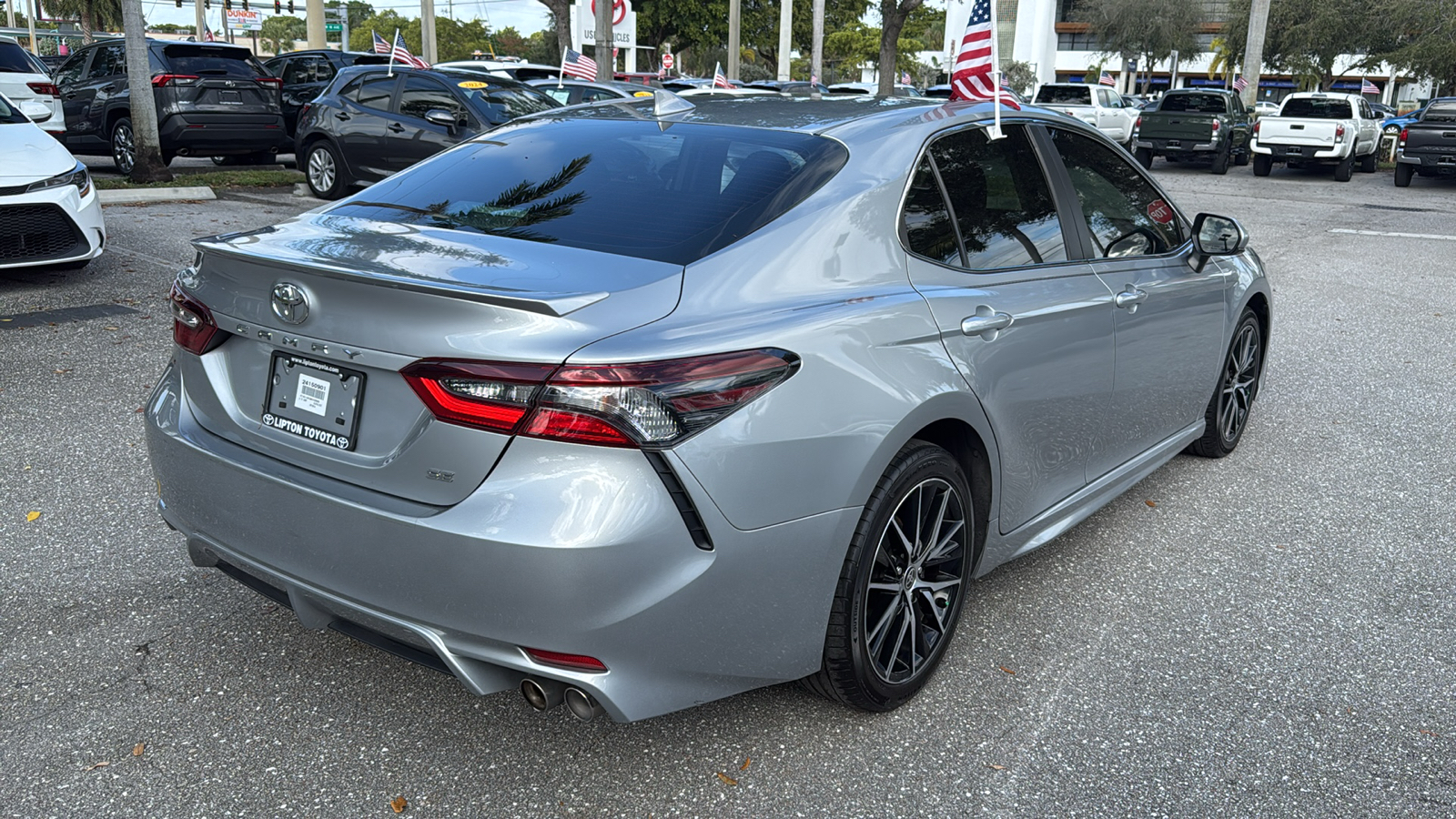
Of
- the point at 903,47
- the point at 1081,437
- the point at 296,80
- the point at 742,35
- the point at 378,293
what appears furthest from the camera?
the point at 903,47

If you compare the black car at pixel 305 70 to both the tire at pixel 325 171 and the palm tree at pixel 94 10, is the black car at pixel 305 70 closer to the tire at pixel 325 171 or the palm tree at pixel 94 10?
the tire at pixel 325 171

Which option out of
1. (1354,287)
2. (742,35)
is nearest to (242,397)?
(1354,287)

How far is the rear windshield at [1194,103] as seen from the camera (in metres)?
24.7

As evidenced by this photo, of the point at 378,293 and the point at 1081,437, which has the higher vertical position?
the point at 378,293

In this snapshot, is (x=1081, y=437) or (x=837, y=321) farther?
(x=1081, y=437)

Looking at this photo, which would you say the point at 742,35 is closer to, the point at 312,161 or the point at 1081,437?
the point at 312,161

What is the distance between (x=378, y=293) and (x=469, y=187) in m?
0.97

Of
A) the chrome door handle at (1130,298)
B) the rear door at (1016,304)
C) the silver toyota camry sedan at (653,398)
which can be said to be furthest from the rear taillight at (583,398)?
the chrome door handle at (1130,298)

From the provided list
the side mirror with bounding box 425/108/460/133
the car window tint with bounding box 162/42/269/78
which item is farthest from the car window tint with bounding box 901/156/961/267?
the car window tint with bounding box 162/42/269/78

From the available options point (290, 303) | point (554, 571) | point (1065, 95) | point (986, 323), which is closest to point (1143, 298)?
point (986, 323)

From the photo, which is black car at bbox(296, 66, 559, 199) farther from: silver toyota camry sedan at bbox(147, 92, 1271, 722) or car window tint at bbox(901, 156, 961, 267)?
car window tint at bbox(901, 156, 961, 267)

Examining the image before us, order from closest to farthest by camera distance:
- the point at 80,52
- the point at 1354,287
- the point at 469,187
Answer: the point at 469,187 → the point at 1354,287 → the point at 80,52

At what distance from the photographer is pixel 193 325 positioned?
9.73 feet

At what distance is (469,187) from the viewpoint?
11.1ft
